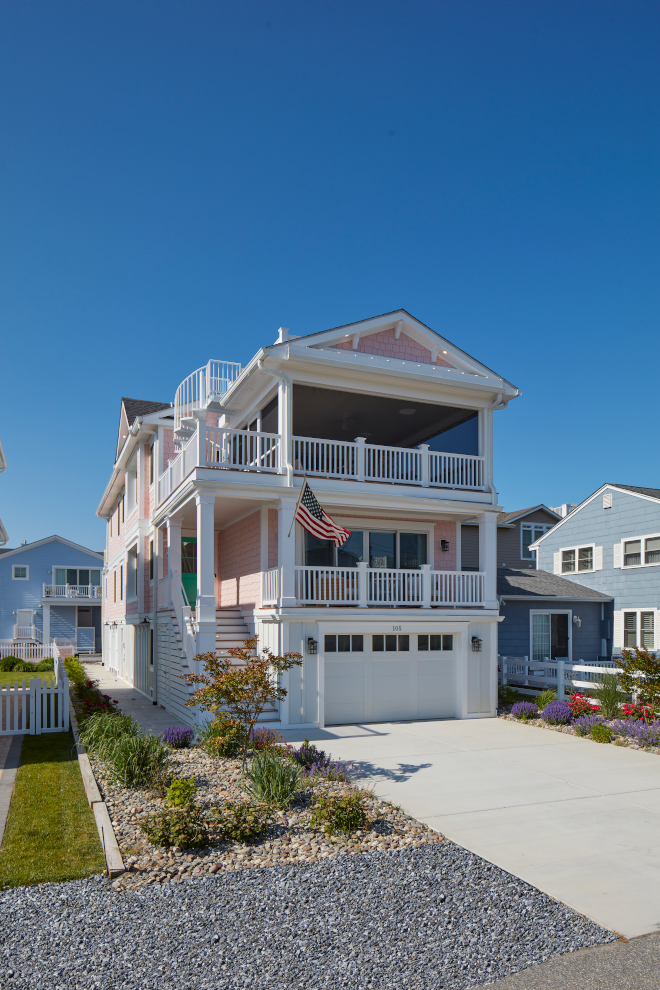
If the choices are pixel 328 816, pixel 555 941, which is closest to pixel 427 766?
pixel 328 816

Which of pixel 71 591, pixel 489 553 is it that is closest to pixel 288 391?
pixel 489 553

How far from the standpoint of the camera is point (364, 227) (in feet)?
57.1

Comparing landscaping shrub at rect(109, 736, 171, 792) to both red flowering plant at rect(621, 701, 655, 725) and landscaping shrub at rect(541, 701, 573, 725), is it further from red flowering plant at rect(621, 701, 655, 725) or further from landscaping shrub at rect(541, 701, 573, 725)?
red flowering plant at rect(621, 701, 655, 725)

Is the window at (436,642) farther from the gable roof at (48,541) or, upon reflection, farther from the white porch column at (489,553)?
the gable roof at (48,541)

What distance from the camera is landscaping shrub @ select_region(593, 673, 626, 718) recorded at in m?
14.0

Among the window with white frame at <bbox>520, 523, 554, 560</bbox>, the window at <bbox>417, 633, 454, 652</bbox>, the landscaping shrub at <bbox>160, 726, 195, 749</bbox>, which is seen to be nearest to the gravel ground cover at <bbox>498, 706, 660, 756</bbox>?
the window at <bbox>417, 633, 454, 652</bbox>

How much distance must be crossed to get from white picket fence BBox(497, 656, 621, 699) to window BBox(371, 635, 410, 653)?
159 inches

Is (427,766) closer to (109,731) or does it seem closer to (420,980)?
(109,731)

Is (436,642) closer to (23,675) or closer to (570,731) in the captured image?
(570,731)

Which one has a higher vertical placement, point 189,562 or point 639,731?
point 189,562

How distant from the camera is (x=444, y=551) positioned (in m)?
17.3

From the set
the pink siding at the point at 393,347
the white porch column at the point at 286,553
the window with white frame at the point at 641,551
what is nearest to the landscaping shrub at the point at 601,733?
the white porch column at the point at 286,553

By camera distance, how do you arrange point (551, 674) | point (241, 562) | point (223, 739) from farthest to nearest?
point (551, 674), point (241, 562), point (223, 739)

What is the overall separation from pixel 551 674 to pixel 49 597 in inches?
1193
